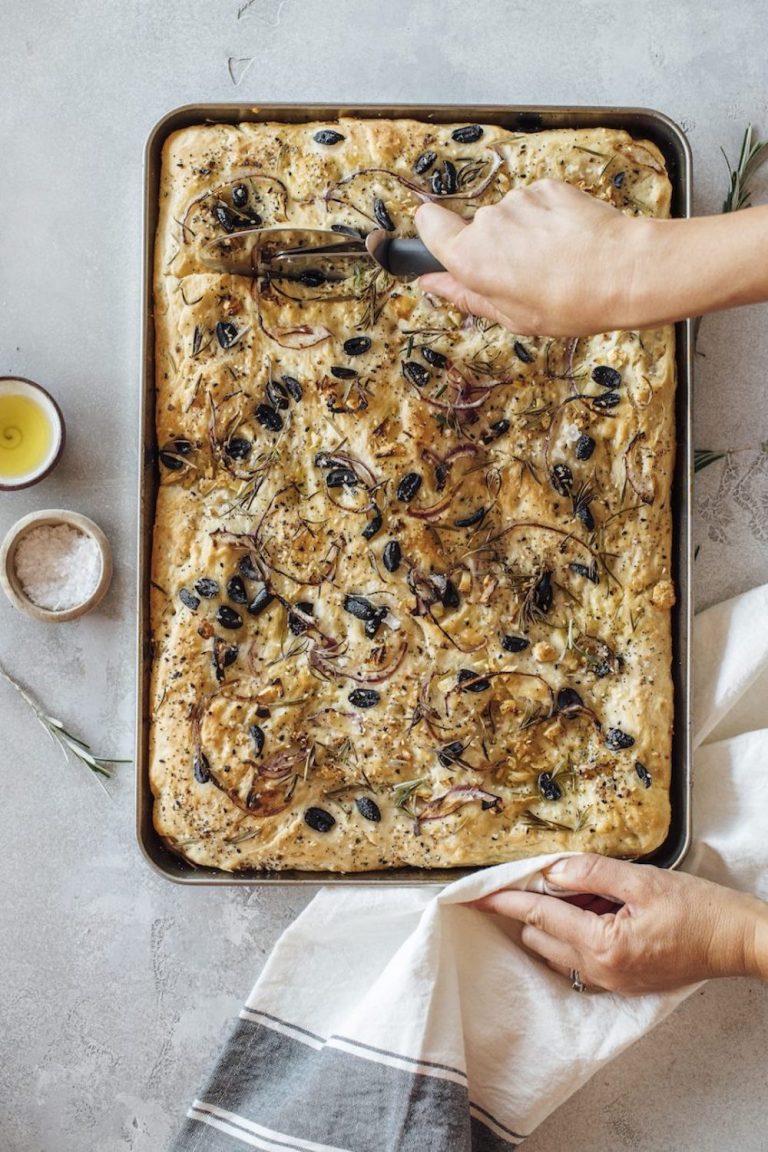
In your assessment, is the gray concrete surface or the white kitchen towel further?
the gray concrete surface

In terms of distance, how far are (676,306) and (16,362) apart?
2.01m

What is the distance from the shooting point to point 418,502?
2.86 m

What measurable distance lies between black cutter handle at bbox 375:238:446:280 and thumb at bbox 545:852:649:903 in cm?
147

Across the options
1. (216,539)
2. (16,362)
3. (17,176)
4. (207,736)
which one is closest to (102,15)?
(17,176)

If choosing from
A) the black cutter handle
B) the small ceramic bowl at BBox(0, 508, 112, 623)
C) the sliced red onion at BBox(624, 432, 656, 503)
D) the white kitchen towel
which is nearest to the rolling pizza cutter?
the black cutter handle

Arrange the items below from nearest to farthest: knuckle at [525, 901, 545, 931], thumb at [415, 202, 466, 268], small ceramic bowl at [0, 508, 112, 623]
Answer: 1. thumb at [415, 202, 466, 268]
2. knuckle at [525, 901, 545, 931]
3. small ceramic bowl at [0, 508, 112, 623]

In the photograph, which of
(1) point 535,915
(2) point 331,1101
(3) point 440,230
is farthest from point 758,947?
(3) point 440,230

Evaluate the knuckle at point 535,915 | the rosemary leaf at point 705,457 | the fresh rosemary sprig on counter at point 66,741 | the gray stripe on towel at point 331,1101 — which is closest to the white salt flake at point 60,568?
the fresh rosemary sprig on counter at point 66,741

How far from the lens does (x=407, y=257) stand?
8.84ft

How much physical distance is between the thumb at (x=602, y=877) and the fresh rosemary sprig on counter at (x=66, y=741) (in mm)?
1295

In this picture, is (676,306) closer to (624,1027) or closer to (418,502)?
(418,502)

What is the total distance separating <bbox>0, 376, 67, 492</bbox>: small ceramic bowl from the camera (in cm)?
313

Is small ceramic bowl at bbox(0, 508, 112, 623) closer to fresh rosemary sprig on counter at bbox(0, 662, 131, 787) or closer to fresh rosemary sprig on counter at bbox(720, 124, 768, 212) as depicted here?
fresh rosemary sprig on counter at bbox(0, 662, 131, 787)

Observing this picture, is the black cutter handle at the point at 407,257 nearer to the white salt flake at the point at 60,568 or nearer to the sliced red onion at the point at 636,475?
the sliced red onion at the point at 636,475
